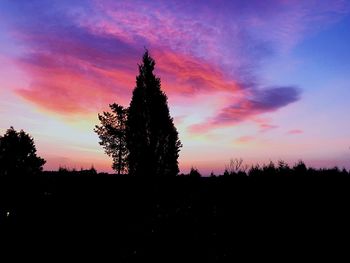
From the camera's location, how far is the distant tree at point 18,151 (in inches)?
1649

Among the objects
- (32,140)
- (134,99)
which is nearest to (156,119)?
(134,99)

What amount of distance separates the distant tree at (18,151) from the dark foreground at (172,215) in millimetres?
32501

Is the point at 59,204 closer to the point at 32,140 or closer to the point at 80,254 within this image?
the point at 80,254

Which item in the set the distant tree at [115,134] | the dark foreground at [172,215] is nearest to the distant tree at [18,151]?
the distant tree at [115,134]

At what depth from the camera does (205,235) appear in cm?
1084

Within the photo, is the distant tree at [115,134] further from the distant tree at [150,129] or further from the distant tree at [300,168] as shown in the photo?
the distant tree at [300,168]

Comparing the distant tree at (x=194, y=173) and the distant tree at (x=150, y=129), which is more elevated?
the distant tree at (x=150, y=129)

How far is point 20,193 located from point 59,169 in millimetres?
1729

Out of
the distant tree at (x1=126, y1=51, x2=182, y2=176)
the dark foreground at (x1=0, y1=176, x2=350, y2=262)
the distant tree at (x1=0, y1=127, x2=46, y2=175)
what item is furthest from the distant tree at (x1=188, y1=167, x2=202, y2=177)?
the distant tree at (x1=0, y1=127, x2=46, y2=175)

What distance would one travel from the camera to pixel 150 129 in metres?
32.2

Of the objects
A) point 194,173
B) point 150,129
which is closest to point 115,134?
point 150,129

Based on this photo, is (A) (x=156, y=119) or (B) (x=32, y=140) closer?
(A) (x=156, y=119)

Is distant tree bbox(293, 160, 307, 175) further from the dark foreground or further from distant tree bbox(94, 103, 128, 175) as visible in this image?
distant tree bbox(94, 103, 128, 175)

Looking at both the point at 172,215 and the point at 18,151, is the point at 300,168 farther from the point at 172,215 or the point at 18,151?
the point at 18,151
